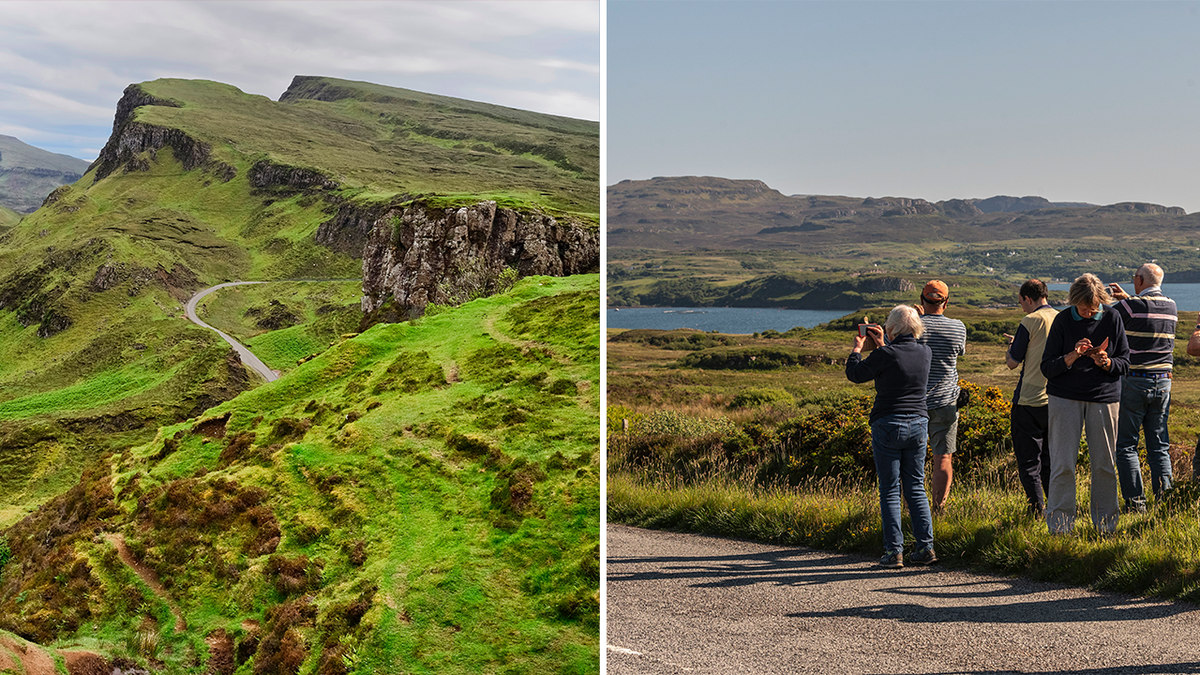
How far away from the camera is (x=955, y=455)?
29.6 feet

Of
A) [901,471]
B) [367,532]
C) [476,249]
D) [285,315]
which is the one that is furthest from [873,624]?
[285,315]

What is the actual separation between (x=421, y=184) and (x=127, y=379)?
87.9 meters

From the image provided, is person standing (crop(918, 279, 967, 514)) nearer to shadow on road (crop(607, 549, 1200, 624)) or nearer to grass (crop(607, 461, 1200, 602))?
grass (crop(607, 461, 1200, 602))

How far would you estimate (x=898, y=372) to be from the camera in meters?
5.77

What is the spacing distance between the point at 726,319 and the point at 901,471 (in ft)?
544

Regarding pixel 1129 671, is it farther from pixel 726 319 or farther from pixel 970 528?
pixel 726 319

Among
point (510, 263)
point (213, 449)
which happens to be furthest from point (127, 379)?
point (213, 449)

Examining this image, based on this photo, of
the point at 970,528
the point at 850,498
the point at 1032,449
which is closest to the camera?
the point at 970,528

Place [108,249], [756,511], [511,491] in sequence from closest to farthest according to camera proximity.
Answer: [756,511], [511,491], [108,249]

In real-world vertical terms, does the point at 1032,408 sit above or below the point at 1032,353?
below

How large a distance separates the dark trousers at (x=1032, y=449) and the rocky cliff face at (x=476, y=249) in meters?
32.2

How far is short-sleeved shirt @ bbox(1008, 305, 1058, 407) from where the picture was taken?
6.65 m

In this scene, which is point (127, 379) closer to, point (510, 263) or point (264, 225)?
point (510, 263)

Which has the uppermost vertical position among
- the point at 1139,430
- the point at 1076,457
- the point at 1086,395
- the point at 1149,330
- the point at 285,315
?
the point at 1149,330
